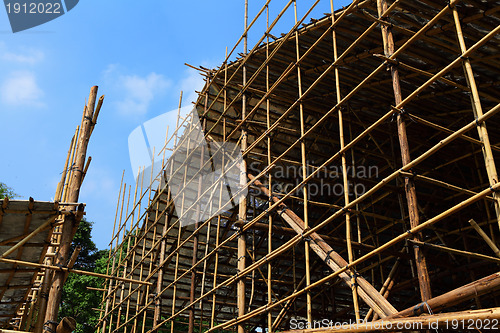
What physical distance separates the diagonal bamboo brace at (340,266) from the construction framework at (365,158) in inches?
1.0

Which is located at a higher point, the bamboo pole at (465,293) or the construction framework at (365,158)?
the construction framework at (365,158)

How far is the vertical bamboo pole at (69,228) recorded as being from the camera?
24.0 ft

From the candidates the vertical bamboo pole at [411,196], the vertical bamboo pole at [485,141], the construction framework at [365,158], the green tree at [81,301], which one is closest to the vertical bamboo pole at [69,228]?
the construction framework at [365,158]

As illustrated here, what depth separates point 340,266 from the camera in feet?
28.1

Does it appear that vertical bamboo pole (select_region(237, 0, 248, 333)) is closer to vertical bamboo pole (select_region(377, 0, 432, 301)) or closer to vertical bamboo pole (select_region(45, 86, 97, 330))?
vertical bamboo pole (select_region(45, 86, 97, 330))

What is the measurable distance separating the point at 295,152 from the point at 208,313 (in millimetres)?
8801

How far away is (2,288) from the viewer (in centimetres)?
871

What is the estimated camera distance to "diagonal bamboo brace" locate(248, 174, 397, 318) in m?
7.31

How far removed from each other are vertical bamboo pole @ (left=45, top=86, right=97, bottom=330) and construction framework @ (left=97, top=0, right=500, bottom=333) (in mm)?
4055

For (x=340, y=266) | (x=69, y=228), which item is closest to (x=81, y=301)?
(x=69, y=228)

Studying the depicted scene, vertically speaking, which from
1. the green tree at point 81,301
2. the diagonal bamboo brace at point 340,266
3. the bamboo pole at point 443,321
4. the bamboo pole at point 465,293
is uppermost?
the green tree at point 81,301

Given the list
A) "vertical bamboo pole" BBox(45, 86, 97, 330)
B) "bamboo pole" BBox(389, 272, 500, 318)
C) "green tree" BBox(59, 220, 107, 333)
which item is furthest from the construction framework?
"green tree" BBox(59, 220, 107, 333)

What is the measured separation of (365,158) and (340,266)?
5611 mm

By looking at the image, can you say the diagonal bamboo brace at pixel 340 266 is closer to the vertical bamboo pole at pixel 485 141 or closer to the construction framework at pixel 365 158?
the construction framework at pixel 365 158
